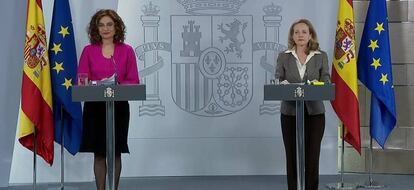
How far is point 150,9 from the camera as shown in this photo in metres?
6.41

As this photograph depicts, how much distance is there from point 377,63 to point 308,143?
1402 millimetres

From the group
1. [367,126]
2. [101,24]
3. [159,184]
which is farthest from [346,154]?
[101,24]

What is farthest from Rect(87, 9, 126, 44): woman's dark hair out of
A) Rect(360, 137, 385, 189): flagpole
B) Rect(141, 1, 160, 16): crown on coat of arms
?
Rect(360, 137, 385, 189): flagpole

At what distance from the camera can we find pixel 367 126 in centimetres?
657

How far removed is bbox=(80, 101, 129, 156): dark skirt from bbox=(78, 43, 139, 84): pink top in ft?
0.73

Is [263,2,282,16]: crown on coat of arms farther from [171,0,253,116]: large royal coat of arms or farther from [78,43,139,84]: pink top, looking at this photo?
[78,43,139,84]: pink top

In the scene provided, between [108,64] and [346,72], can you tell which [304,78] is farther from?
[108,64]

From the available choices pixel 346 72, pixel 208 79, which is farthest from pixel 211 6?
pixel 346 72

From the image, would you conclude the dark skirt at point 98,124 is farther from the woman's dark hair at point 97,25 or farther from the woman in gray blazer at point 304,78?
the woman in gray blazer at point 304,78

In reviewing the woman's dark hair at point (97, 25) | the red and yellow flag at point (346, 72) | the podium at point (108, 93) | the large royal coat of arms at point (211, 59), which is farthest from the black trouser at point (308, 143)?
the large royal coat of arms at point (211, 59)

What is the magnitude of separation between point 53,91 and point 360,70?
3022 mm

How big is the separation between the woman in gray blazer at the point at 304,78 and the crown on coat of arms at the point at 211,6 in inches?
65.4

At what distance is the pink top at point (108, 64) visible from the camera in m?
4.84

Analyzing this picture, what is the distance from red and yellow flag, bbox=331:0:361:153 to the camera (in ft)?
18.5
